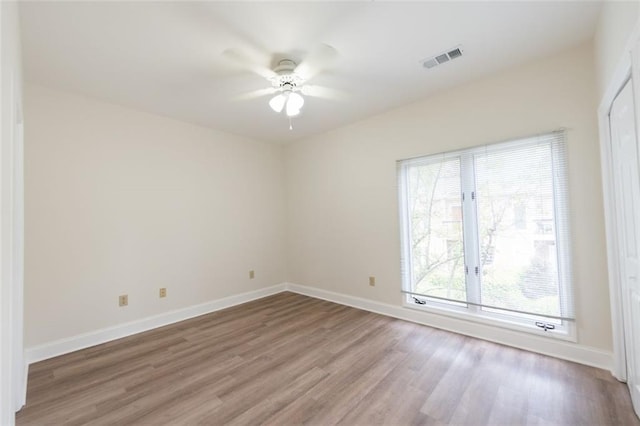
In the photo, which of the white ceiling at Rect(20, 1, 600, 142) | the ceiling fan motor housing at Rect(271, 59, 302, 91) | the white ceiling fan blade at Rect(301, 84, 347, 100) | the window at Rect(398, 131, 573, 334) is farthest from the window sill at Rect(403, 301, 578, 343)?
the ceiling fan motor housing at Rect(271, 59, 302, 91)

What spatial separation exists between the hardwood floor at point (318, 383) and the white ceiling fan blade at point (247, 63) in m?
2.57

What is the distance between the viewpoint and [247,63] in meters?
2.29

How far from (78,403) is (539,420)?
3.00 m

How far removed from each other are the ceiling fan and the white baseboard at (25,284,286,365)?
2781 millimetres

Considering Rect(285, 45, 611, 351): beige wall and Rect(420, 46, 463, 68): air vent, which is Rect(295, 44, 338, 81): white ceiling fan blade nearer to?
Rect(420, 46, 463, 68): air vent

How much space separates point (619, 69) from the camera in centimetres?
154

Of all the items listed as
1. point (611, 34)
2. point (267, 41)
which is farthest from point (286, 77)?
point (611, 34)

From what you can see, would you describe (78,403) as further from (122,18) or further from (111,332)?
(122,18)

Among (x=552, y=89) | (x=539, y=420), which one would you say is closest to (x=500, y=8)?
(x=552, y=89)

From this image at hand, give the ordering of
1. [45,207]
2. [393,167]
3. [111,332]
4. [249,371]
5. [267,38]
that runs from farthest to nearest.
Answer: [393,167] → [111,332] → [45,207] → [249,371] → [267,38]

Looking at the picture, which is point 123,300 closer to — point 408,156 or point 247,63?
point 247,63

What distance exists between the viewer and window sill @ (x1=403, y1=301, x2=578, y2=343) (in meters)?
2.28

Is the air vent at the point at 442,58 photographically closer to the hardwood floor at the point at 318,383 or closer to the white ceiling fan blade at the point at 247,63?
the white ceiling fan blade at the point at 247,63

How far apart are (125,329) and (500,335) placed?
389 cm
